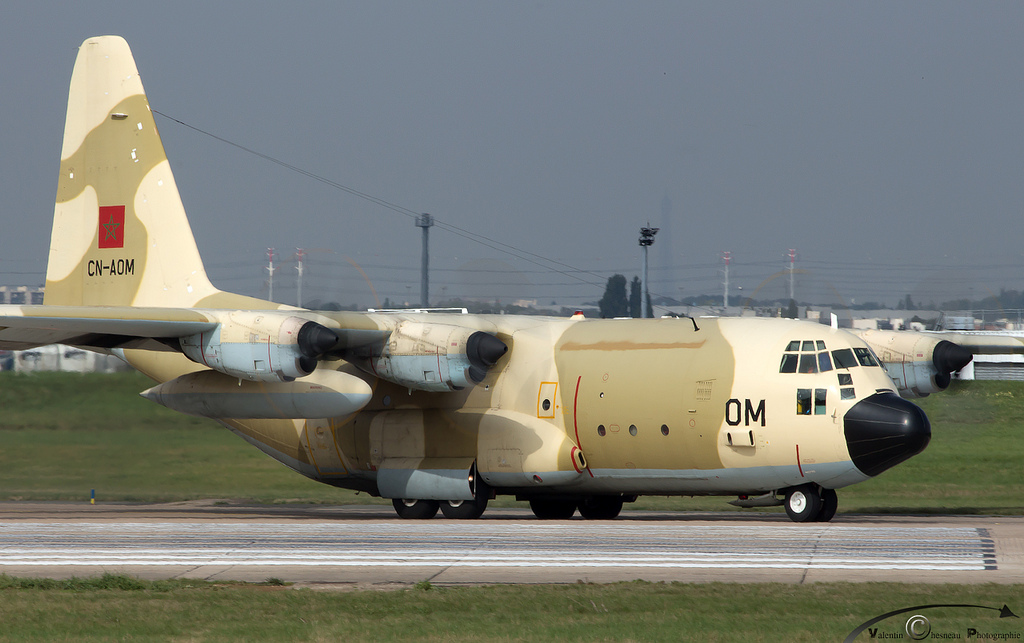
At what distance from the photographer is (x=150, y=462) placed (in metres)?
25.6

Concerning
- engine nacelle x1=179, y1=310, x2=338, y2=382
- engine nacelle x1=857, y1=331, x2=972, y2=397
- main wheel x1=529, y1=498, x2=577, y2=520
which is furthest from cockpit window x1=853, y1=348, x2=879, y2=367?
engine nacelle x1=179, y1=310, x2=338, y2=382

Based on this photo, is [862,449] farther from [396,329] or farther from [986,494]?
[986,494]

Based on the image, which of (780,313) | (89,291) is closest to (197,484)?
(89,291)

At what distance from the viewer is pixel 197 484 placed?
2848 cm

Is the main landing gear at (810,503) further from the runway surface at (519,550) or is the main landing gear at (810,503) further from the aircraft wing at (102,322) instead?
the aircraft wing at (102,322)

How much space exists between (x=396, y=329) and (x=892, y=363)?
30.8 feet

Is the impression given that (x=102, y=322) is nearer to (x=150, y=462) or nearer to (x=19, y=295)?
(x=150, y=462)

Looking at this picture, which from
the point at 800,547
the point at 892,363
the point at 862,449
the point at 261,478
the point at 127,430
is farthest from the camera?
the point at 261,478

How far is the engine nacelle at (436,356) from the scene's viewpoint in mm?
18859

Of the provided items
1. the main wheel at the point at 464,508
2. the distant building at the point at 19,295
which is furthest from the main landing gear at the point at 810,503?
the distant building at the point at 19,295

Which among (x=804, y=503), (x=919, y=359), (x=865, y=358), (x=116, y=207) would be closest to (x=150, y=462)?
(x=116, y=207)

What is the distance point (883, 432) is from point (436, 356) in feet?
24.1

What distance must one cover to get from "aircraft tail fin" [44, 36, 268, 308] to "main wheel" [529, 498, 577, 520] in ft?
25.9

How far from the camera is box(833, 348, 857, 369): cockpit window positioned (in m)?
17.7
